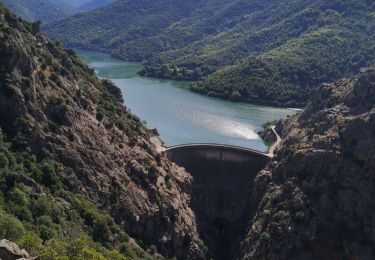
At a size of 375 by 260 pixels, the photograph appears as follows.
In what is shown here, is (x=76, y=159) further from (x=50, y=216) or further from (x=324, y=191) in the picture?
(x=324, y=191)

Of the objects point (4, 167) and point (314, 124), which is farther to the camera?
point (314, 124)

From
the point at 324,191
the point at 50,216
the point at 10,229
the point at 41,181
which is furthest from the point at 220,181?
the point at 10,229

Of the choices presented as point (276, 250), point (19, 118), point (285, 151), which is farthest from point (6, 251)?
point (285, 151)

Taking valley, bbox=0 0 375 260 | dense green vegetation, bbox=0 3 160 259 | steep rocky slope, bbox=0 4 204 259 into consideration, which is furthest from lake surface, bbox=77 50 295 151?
dense green vegetation, bbox=0 3 160 259

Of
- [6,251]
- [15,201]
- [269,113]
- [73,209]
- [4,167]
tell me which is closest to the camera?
[6,251]

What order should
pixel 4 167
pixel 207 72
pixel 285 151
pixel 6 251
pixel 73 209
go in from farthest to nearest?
1. pixel 207 72
2. pixel 285 151
3. pixel 73 209
4. pixel 4 167
5. pixel 6 251

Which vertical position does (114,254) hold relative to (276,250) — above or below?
above

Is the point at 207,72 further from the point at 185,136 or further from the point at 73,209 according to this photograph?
the point at 73,209
